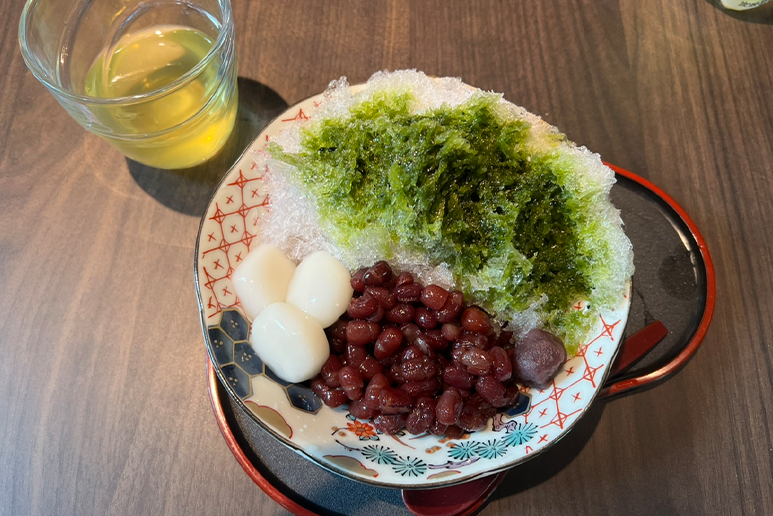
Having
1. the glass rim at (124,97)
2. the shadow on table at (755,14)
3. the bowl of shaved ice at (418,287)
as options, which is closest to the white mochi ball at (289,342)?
the bowl of shaved ice at (418,287)

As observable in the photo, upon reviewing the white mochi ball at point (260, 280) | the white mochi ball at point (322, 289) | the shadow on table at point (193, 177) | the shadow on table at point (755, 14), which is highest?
the shadow on table at point (755, 14)

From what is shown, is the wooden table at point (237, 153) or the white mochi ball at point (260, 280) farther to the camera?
the wooden table at point (237, 153)

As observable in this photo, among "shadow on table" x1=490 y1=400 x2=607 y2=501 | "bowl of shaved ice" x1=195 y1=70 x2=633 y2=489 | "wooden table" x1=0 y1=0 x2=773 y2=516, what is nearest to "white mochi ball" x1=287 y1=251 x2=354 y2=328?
"bowl of shaved ice" x1=195 y1=70 x2=633 y2=489

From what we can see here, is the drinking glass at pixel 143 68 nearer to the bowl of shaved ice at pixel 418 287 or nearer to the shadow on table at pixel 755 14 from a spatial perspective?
the bowl of shaved ice at pixel 418 287

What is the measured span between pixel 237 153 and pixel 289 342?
0.97 m

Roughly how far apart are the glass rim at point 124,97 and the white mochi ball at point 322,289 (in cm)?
65

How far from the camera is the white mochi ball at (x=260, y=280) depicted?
1461 mm

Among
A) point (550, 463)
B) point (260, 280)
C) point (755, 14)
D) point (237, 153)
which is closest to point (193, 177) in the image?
point (237, 153)

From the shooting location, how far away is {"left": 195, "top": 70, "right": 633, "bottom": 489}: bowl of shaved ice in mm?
1340

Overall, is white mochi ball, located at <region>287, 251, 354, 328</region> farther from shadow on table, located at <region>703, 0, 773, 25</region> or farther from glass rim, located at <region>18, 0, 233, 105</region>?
shadow on table, located at <region>703, 0, 773, 25</region>

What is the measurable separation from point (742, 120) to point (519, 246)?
149 cm

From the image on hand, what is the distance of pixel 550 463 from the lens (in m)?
1.60

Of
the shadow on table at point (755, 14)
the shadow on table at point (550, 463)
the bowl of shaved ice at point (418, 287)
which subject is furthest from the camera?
the shadow on table at point (755, 14)

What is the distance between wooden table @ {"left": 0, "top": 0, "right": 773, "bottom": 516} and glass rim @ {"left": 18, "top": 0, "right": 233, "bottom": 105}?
542 mm
